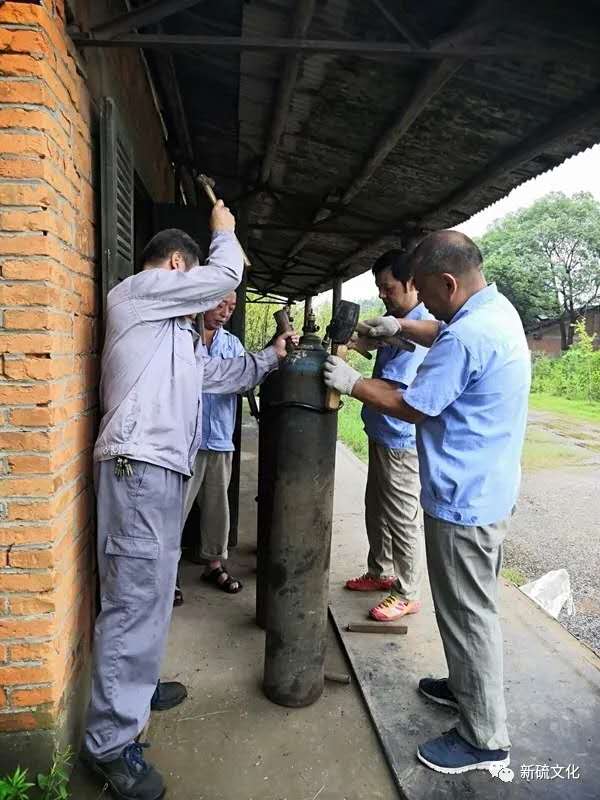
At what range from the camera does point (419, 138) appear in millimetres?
3482

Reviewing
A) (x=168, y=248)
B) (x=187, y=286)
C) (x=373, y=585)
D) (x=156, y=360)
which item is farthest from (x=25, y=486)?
(x=373, y=585)

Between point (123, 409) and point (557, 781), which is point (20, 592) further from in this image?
point (557, 781)

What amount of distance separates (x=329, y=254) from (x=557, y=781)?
21.5ft

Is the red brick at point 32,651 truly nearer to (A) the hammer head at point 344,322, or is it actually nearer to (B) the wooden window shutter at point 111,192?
(B) the wooden window shutter at point 111,192

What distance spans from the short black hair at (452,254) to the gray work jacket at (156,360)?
2.55 ft

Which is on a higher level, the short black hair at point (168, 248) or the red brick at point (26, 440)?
the short black hair at point (168, 248)

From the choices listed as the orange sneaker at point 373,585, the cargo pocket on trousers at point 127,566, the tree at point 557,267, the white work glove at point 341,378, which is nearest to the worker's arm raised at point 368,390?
the white work glove at point 341,378

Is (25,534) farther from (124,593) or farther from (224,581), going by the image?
(224,581)

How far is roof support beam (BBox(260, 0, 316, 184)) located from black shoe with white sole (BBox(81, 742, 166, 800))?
2750 mm

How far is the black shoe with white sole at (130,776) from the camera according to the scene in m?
2.05

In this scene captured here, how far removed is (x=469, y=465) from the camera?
2254 millimetres

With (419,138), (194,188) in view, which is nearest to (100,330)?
(419,138)

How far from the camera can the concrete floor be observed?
2.20 meters

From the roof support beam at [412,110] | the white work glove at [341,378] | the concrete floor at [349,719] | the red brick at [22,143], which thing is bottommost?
the concrete floor at [349,719]
